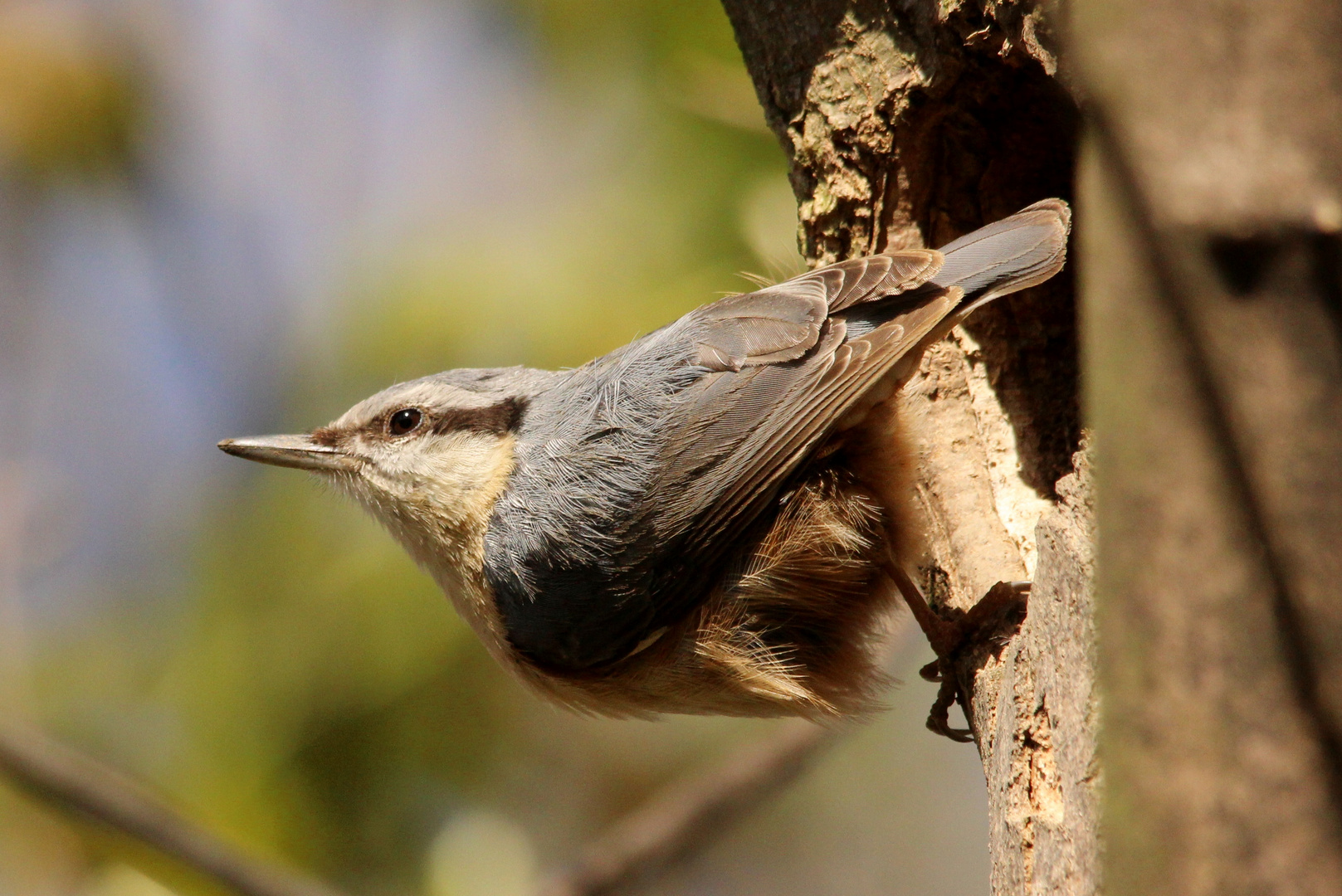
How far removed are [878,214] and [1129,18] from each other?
2.17 metres

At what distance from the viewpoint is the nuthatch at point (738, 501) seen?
8.75 ft

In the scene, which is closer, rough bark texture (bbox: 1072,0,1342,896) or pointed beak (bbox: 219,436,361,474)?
rough bark texture (bbox: 1072,0,1342,896)

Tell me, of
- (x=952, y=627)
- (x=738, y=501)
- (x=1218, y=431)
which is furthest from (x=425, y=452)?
(x=1218, y=431)

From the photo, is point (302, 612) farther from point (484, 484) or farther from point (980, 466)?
point (980, 466)

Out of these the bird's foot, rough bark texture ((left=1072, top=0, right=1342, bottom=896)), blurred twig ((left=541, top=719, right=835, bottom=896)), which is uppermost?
rough bark texture ((left=1072, top=0, right=1342, bottom=896))

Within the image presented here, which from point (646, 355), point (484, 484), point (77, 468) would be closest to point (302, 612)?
point (484, 484)

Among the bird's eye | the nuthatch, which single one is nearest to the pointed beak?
the bird's eye

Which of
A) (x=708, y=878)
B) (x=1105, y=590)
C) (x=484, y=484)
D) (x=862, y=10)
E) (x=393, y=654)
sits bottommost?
(x=708, y=878)

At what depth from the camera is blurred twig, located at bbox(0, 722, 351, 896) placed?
290 cm

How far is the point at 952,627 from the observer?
8.98 feet

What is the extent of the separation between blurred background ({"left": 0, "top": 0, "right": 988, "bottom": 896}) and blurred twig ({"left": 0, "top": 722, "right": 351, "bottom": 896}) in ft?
0.61

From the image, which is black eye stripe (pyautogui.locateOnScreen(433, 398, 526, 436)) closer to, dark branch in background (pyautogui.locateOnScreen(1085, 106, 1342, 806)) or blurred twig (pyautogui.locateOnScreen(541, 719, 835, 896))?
blurred twig (pyautogui.locateOnScreen(541, 719, 835, 896))

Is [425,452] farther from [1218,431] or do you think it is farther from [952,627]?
[1218,431]

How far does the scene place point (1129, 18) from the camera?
0.94 meters
